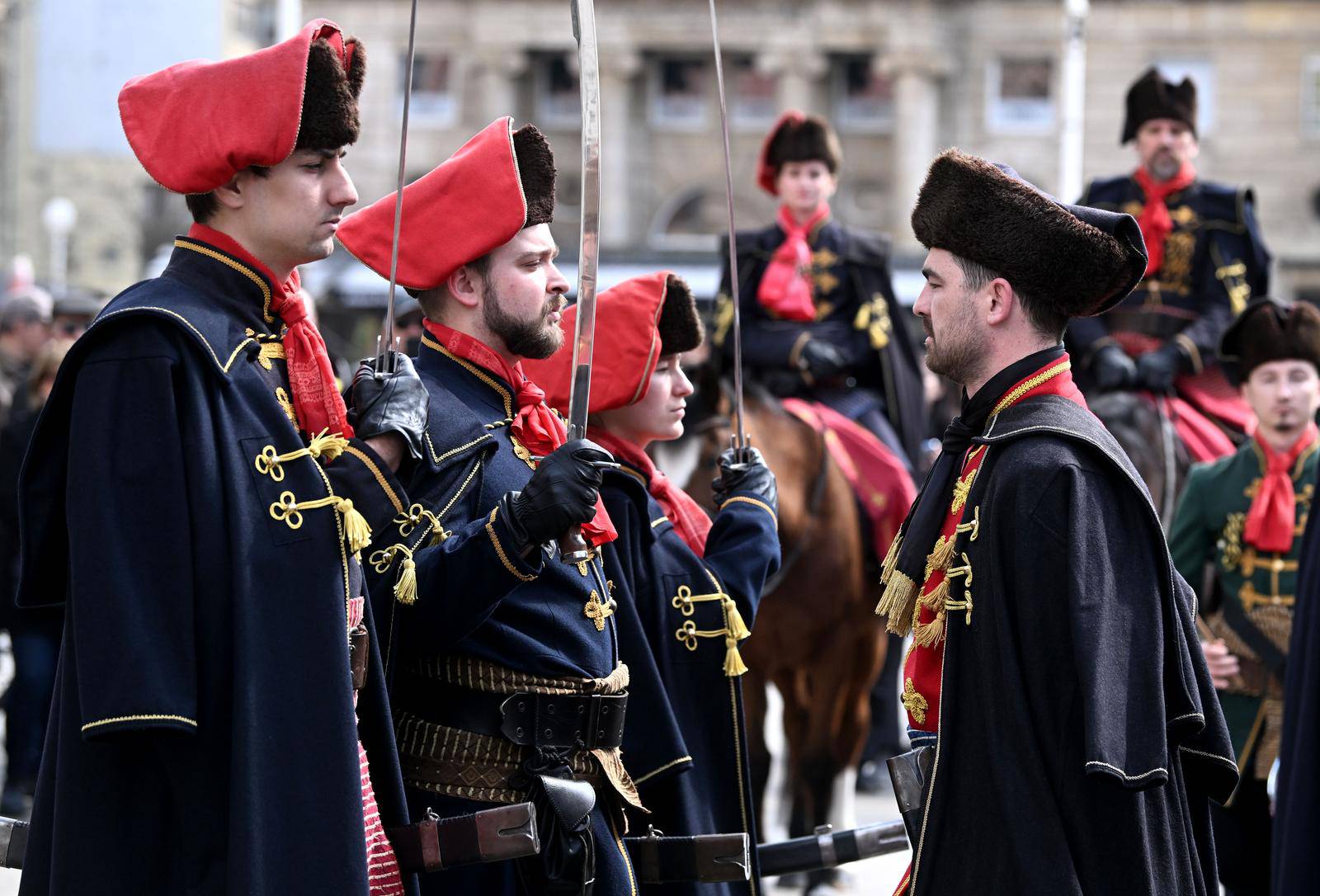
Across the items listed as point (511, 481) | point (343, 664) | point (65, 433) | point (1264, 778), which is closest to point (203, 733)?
point (343, 664)

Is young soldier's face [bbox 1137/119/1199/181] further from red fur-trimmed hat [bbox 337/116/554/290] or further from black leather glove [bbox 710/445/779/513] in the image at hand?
red fur-trimmed hat [bbox 337/116/554/290]

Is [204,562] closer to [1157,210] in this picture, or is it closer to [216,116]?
[216,116]

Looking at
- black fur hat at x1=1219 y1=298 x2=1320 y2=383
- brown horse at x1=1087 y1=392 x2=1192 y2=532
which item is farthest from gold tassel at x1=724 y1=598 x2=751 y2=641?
brown horse at x1=1087 y1=392 x2=1192 y2=532

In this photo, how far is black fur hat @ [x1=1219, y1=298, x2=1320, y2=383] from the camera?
6.63 m

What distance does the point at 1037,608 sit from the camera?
11.6 feet

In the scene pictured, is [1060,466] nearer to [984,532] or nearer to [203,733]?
[984,532]

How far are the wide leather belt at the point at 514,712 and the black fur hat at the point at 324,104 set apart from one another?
109 cm

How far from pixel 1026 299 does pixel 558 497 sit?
0.98 m

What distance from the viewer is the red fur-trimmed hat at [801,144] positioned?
852 centimetres

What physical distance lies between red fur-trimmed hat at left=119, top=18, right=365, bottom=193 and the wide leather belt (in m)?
1.10

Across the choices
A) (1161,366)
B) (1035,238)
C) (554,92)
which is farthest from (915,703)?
(554,92)

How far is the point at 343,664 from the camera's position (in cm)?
333

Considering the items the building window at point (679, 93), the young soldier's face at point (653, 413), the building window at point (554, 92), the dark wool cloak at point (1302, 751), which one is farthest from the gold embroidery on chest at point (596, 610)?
the building window at point (554, 92)

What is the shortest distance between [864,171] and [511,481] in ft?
159
